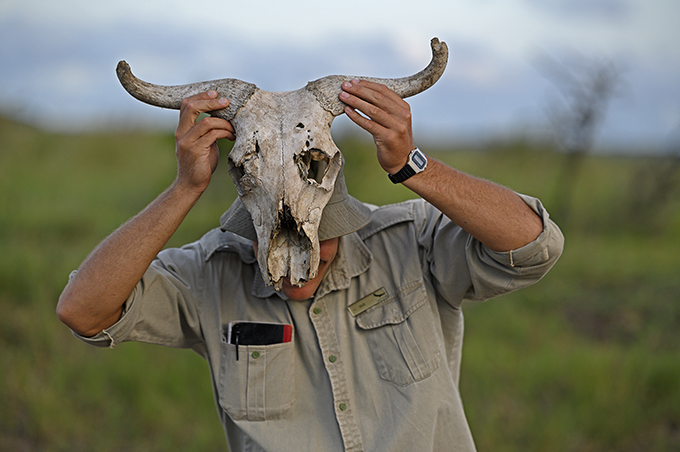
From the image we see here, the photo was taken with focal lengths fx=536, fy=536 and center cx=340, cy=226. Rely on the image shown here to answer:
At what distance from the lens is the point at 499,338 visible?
4980 millimetres

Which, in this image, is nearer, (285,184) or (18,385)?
(285,184)

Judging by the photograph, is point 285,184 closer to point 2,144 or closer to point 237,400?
point 237,400

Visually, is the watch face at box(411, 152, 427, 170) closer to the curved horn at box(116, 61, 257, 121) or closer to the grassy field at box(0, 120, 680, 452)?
the curved horn at box(116, 61, 257, 121)

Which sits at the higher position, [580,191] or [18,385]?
[580,191]

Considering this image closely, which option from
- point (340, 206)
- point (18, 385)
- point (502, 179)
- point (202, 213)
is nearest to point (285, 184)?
point (340, 206)

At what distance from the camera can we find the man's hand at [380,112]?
5.63ft

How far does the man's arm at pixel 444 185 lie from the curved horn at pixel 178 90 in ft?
1.13

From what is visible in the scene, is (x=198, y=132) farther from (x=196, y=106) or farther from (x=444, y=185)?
(x=444, y=185)

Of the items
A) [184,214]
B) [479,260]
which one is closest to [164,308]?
[184,214]

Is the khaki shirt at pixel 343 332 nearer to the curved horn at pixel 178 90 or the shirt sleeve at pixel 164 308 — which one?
the shirt sleeve at pixel 164 308

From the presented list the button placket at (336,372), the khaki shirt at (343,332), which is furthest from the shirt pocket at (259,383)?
the button placket at (336,372)

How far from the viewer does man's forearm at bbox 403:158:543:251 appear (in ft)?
6.04

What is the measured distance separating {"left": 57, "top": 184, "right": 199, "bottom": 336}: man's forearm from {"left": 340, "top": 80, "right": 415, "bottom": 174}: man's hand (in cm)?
64

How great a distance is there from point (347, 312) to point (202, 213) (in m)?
5.40
